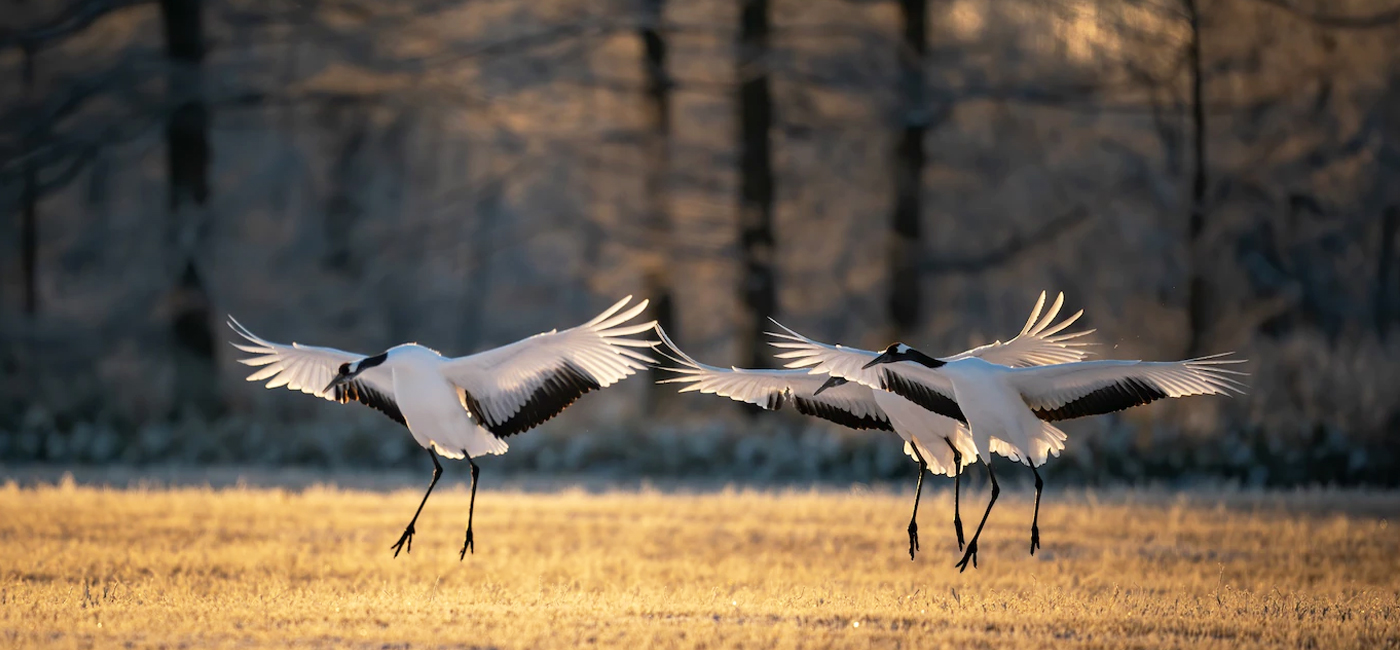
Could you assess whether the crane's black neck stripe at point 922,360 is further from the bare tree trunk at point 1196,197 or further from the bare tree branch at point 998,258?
the bare tree trunk at point 1196,197

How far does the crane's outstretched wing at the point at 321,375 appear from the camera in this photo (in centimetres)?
886

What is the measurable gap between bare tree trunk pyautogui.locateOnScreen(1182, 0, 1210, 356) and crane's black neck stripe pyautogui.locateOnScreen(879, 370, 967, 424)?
11.0m

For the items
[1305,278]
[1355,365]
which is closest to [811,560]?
[1355,365]

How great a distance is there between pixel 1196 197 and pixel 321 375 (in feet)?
40.2

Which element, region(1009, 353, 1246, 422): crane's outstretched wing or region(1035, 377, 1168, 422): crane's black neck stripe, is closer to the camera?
region(1009, 353, 1246, 422): crane's outstretched wing

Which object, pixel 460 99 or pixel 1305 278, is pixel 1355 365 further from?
pixel 460 99

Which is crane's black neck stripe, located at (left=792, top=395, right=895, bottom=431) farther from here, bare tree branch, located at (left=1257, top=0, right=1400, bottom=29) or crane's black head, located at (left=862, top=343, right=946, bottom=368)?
bare tree branch, located at (left=1257, top=0, right=1400, bottom=29)

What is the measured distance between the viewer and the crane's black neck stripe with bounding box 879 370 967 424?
8133 millimetres

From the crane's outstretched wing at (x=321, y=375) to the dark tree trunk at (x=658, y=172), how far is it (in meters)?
9.87

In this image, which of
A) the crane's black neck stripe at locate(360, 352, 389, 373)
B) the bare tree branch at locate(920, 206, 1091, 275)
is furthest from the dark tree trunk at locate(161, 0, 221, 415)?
the crane's black neck stripe at locate(360, 352, 389, 373)

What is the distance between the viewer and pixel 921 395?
8203mm

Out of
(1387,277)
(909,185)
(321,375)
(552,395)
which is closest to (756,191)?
(909,185)

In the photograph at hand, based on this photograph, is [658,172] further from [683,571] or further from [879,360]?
[879,360]

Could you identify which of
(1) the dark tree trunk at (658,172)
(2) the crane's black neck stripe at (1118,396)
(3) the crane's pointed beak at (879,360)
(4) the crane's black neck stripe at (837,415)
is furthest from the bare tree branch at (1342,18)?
(3) the crane's pointed beak at (879,360)
